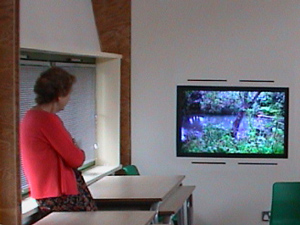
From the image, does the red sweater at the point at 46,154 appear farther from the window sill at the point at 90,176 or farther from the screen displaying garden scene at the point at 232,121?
the screen displaying garden scene at the point at 232,121

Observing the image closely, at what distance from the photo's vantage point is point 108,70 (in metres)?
6.45

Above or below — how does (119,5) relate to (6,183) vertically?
above

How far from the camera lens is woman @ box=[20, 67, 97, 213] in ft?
13.3

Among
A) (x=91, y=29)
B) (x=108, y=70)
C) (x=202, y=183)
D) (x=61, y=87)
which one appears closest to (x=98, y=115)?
(x=108, y=70)

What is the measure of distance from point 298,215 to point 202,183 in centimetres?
152

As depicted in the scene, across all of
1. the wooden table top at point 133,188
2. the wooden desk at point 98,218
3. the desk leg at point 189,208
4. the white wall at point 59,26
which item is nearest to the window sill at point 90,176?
the wooden table top at point 133,188

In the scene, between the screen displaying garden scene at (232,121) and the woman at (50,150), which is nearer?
the woman at (50,150)

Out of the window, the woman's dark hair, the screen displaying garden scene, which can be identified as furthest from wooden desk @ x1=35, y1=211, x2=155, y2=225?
the screen displaying garden scene

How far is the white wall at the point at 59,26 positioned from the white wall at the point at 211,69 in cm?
61

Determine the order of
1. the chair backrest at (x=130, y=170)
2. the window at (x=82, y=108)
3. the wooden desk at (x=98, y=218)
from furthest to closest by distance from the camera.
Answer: the chair backrest at (x=130, y=170)
the window at (x=82, y=108)
the wooden desk at (x=98, y=218)

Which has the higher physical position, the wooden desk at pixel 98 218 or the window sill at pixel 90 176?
the window sill at pixel 90 176

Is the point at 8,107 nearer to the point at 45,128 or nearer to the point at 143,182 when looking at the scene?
the point at 45,128

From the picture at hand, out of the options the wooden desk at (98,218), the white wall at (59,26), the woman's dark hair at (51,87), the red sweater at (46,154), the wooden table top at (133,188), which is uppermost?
the white wall at (59,26)

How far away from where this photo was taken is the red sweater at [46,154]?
406cm
